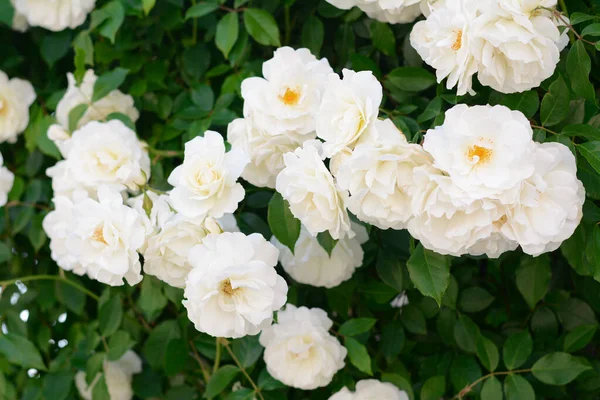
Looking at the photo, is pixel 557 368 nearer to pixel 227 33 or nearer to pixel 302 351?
pixel 302 351

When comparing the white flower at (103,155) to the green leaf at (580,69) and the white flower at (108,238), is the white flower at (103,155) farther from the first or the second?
the green leaf at (580,69)

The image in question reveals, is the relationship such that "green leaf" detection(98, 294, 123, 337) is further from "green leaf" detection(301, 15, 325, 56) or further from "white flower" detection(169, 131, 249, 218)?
"green leaf" detection(301, 15, 325, 56)

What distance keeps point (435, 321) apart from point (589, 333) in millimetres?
289

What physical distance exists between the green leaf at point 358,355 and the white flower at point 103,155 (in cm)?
43

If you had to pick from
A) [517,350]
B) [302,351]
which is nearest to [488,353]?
[517,350]

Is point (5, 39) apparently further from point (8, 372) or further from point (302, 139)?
point (302, 139)

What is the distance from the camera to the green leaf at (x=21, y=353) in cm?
137

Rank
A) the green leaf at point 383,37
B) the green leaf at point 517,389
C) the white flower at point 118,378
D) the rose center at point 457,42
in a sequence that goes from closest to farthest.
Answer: the rose center at point 457,42 → the green leaf at point 517,389 → the green leaf at point 383,37 → the white flower at point 118,378

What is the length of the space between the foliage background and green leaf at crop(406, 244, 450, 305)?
18cm

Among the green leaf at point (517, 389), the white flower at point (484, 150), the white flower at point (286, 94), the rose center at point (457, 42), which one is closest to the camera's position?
the white flower at point (484, 150)

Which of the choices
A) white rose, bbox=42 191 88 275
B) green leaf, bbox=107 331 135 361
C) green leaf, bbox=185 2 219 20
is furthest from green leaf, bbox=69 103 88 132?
green leaf, bbox=107 331 135 361

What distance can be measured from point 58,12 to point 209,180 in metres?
0.65

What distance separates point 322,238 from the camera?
108 centimetres

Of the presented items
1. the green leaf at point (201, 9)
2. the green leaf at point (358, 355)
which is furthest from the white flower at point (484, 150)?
the green leaf at point (201, 9)
